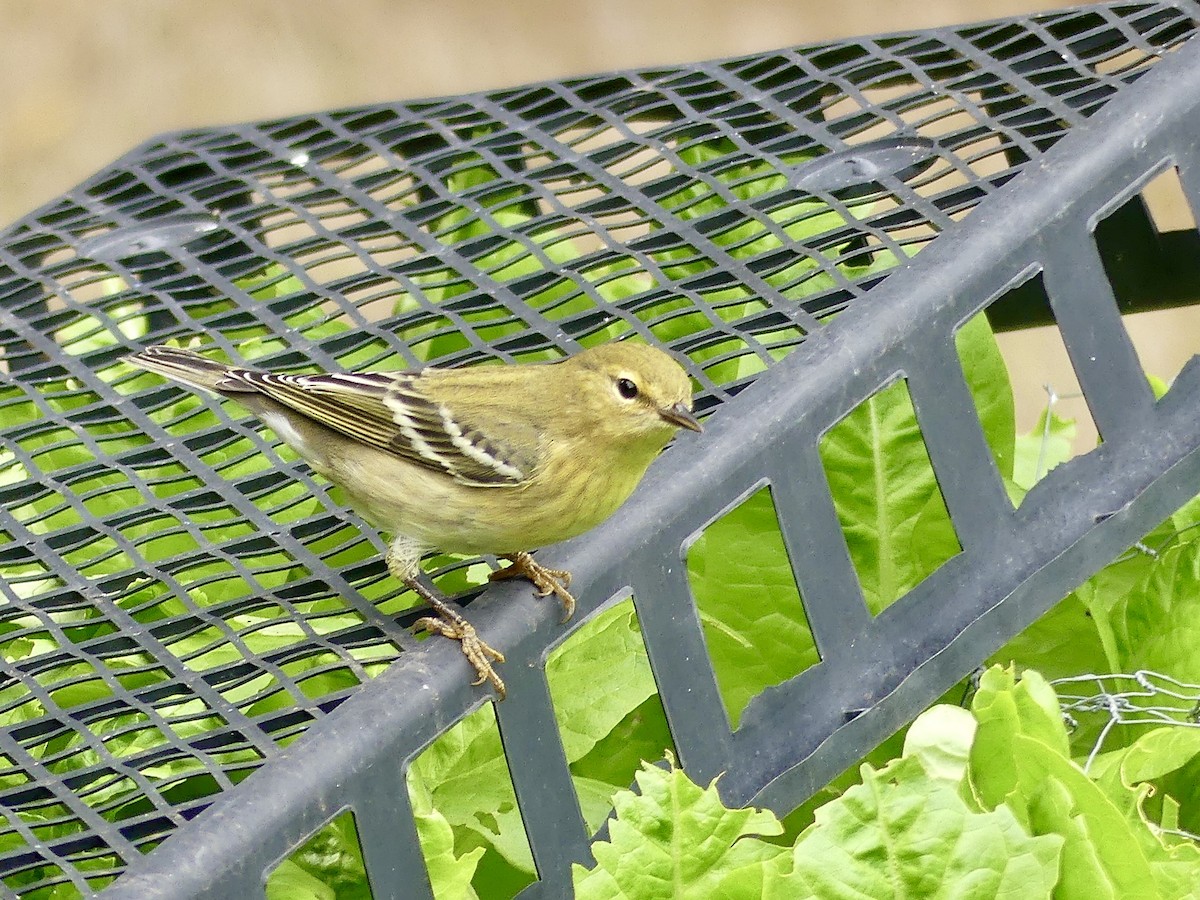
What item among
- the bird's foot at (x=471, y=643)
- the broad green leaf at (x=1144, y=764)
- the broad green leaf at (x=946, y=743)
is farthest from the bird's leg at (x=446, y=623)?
the broad green leaf at (x=1144, y=764)

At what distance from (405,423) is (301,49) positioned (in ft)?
21.3

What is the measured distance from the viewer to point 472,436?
262 centimetres

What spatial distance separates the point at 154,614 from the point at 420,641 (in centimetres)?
47

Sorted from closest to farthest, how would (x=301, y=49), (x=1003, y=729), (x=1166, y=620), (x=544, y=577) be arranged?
(x=1003, y=729), (x=544, y=577), (x=1166, y=620), (x=301, y=49)

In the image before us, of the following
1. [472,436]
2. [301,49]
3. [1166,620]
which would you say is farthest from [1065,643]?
[301,49]

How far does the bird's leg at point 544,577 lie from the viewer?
2.00 metres

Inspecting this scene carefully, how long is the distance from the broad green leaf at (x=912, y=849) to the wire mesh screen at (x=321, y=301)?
605mm

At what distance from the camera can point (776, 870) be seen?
5.37 ft

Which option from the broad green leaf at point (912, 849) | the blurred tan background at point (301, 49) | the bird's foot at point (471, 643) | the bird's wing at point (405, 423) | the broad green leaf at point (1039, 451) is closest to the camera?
the broad green leaf at point (912, 849)

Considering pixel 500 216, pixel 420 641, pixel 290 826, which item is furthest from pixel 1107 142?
pixel 290 826

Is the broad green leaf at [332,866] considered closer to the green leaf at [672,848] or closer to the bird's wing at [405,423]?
the green leaf at [672,848]

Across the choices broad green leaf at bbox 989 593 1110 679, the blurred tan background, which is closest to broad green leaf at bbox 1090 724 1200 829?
broad green leaf at bbox 989 593 1110 679

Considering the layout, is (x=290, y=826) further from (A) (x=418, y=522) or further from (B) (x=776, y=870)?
(A) (x=418, y=522)

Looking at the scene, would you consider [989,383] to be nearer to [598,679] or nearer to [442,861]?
[598,679]
